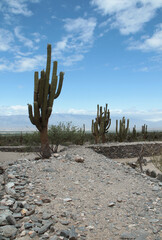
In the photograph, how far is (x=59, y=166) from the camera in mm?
7984

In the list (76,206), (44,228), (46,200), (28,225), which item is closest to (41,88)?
(46,200)

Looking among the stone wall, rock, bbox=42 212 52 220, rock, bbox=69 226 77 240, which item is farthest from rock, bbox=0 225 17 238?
the stone wall

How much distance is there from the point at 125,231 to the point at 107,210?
31.9 inches

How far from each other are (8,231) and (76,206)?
1485 millimetres

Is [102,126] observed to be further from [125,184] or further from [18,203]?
[18,203]

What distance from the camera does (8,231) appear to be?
12.8ft

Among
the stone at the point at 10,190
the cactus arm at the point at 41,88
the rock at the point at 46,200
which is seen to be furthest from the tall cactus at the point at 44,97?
the rock at the point at 46,200

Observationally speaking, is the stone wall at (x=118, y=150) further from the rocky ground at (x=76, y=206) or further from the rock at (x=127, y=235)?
the rock at (x=127, y=235)

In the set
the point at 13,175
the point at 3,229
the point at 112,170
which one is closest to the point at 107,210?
the point at 3,229

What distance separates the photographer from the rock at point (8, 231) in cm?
386

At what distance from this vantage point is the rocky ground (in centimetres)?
402

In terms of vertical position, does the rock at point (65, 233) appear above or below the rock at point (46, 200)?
below

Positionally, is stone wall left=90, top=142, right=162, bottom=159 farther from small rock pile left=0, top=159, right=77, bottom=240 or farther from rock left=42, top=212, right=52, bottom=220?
rock left=42, top=212, right=52, bottom=220

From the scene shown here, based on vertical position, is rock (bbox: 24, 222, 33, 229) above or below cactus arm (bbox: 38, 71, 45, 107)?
below
